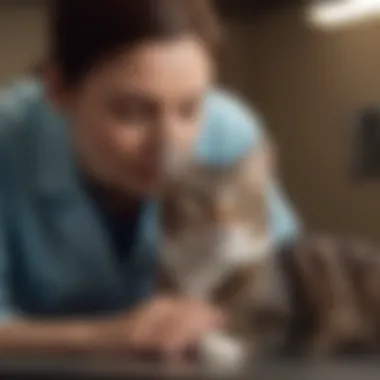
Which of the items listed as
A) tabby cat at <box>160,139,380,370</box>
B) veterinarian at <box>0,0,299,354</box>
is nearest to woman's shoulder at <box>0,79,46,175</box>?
veterinarian at <box>0,0,299,354</box>

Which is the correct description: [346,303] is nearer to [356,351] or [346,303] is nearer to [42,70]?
[356,351]

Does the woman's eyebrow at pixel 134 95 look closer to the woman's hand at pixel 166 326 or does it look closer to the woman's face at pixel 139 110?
the woman's face at pixel 139 110

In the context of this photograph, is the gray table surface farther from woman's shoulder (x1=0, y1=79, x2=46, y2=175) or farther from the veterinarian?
woman's shoulder (x1=0, y1=79, x2=46, y2=175)

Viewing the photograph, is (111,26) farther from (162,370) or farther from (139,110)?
(162,370)

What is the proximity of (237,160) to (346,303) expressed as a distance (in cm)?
11

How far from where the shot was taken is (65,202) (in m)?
0.84

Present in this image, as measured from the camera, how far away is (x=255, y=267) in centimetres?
83

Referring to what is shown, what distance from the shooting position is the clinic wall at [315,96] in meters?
0.84

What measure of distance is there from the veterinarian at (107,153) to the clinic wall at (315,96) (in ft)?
0.05

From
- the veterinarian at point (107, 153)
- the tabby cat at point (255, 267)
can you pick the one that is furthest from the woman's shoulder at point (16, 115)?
the tabby cat at point (255, 267)

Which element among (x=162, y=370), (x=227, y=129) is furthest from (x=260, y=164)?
(x=162, y=370)

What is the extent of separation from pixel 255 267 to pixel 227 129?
9cm

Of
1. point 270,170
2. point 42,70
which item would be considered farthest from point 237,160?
point 42,70

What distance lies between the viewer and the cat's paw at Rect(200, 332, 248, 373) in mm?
788
